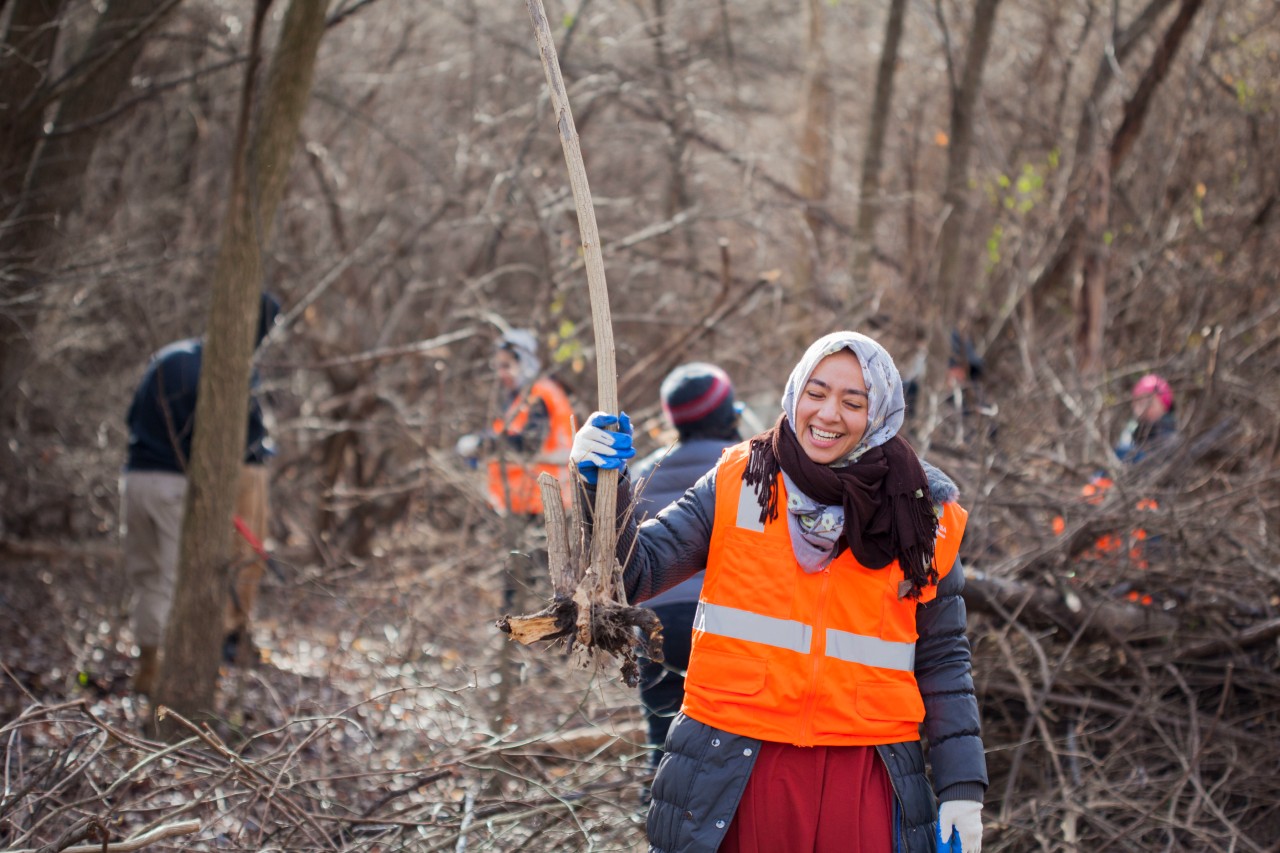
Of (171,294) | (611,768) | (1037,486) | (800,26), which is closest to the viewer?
(611,768)

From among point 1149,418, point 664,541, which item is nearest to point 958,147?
point 1149,418

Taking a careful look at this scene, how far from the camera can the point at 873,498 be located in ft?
8.36

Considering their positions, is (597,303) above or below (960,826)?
above

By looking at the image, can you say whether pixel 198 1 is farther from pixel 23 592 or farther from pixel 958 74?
pixel 958 74

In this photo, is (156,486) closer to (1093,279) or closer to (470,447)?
(470,447)

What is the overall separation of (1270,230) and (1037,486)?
3.69 m

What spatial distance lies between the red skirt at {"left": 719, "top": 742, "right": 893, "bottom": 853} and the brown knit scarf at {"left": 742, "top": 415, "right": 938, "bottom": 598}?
0.40m

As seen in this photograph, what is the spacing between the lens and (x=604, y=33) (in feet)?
31.7

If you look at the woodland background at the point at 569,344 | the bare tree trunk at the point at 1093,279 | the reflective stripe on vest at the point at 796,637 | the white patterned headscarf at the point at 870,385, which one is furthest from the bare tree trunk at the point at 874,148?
the reflective stripe on vest at the point at 796,637

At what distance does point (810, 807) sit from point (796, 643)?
0.33 metres

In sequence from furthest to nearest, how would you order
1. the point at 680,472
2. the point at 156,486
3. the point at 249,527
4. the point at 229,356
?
the point at 249,527 < the point at 156,486 < the point at 229,356 < the point at 680,472

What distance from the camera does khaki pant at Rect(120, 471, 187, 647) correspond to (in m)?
5.73

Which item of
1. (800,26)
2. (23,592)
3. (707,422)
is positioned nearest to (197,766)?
(707,422)

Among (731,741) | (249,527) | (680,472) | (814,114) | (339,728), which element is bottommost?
(339,728)
